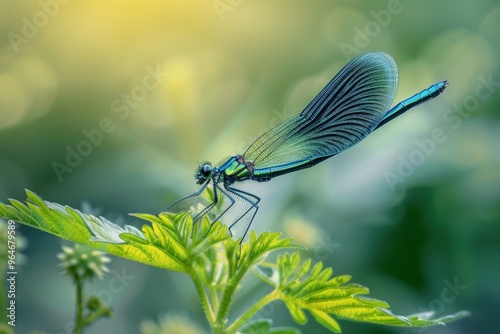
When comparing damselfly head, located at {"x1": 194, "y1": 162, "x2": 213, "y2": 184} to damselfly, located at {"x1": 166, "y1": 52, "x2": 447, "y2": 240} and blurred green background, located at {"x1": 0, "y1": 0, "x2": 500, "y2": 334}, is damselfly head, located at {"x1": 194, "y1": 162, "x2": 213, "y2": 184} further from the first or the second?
blurred green background, located at {"x1": 0, "y1": 0, "x2": 500, "y2": 334}

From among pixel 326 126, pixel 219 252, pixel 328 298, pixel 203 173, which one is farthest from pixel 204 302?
pixel 326 126

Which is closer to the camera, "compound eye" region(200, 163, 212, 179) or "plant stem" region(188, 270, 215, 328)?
"plant stem" region(188, 270, 215, 328)

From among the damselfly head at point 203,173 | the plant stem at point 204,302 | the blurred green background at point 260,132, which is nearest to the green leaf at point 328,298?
the plant stem at point 204,302

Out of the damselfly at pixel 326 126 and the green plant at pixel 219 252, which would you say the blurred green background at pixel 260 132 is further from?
the green plant at pixel 219 252

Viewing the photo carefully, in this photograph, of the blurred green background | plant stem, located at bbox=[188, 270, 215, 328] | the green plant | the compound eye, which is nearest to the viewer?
the green plant

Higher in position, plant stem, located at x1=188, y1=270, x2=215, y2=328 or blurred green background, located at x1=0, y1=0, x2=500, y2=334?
blurred green background, located at x1=0, y1=0, x2=500, y2=334

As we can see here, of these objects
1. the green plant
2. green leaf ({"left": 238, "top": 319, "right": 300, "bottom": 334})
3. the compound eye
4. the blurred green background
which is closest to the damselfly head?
the compound eye
